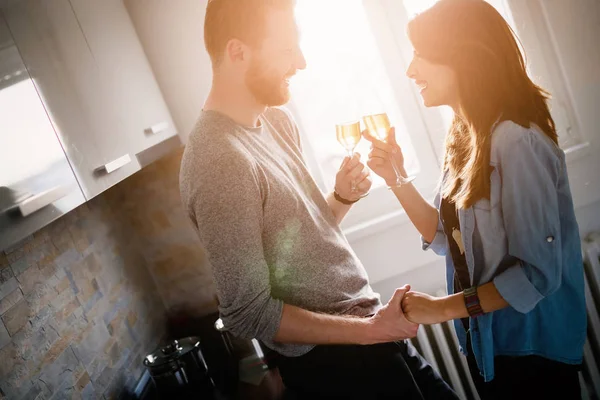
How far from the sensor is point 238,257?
1091 mm

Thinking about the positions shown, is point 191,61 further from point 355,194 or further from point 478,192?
point 478,192

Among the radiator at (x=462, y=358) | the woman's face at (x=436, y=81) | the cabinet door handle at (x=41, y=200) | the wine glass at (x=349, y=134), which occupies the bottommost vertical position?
the radiator at (x=462, y=358)

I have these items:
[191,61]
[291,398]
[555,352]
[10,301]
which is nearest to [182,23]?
[191,61]

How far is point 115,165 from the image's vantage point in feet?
4.25

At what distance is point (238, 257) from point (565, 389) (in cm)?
98

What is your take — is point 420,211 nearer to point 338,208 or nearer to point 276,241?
point 338,208

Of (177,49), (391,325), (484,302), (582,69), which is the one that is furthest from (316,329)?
(582,69)

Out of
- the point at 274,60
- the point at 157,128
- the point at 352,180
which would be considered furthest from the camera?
the point at 157,128

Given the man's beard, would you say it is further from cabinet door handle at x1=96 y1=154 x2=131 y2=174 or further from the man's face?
cabinet door handle at x1=96 y1=154 x2=131 y2=174

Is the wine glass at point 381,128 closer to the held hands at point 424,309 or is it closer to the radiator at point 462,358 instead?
the held hands at point 424,309

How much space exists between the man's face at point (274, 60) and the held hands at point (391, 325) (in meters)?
0.65

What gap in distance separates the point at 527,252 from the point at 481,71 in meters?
0.46

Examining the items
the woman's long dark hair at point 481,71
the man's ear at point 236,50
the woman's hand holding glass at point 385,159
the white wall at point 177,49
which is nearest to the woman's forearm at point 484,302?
the woman's long dark hair at point 481,71

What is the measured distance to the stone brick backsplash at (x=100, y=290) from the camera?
1.32m
